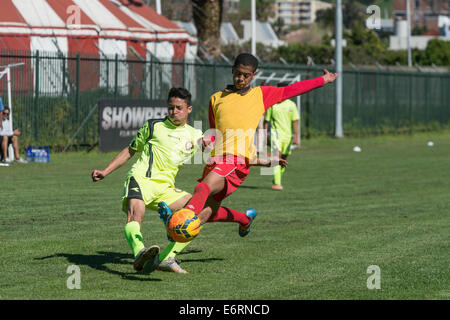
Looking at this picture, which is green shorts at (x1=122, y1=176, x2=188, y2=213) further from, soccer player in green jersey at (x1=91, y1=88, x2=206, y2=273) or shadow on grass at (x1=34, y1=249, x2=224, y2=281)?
shadow on grass at (x1=34, y1=249, x2=224, y2=281)

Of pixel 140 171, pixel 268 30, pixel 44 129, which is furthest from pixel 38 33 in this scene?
pixel 268 30

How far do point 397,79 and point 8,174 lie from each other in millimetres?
26308

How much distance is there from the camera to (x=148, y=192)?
8.84 m

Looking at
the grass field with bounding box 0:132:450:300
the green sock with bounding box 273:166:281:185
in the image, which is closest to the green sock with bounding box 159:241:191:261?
the grass field with bounding box 0:132:450:300

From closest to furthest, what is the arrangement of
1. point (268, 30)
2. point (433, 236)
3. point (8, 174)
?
1. point (433, 236)
2. point (8, 174)
3. point (268, 30)

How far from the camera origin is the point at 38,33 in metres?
32.2

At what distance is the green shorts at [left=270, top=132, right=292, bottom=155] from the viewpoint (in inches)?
723

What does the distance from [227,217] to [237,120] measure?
1151 millimetres

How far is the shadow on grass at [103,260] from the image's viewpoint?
8.79 meters

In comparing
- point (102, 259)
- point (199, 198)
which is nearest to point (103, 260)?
point (102, 259)

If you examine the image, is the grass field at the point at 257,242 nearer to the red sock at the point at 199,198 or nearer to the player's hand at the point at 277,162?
the red sock at the point at 199,198

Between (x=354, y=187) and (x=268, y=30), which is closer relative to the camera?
(x=354, y=187)

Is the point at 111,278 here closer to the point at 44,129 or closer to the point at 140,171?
the point at 140,171

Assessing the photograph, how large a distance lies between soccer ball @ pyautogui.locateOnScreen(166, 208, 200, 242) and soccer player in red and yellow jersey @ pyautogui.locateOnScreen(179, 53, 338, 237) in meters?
0.58
